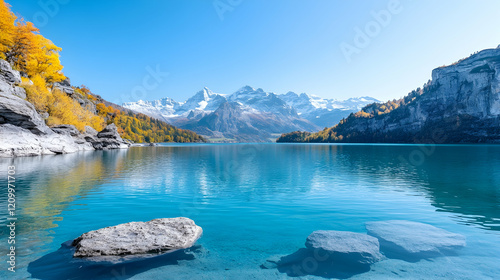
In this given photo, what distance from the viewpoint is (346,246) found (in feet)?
39.3

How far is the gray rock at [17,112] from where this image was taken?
52.9m

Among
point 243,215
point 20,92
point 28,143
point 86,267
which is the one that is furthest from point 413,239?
point 20,92

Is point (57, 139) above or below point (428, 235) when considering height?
above

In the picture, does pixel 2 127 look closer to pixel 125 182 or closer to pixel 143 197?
pixel 125 182

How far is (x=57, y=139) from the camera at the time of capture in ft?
244

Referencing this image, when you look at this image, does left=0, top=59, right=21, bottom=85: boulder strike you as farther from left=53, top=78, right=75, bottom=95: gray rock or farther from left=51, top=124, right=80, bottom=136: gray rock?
left=53, top=78, right=75, bottom=95: gray rock

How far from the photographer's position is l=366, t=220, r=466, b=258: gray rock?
11.9m

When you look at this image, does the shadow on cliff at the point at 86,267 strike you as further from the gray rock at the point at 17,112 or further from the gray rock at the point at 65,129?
the gray rock at the point at 65,129

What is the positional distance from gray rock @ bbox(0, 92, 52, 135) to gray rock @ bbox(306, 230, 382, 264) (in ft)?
229

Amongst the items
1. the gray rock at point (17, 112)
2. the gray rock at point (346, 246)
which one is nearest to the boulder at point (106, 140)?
the gray rock at point (17, 112)

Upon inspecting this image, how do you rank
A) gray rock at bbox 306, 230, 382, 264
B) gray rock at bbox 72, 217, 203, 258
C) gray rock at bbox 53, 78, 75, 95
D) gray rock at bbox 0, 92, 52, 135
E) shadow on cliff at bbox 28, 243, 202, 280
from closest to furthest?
shadow on cliff at bbox 28, 243, 202, 280 < gray rock at bbox 72, 217, 203, 258 < gray rock at bbox 306, 230, 382, 264 < gray rock at bbox 0, 92, 52, 135 < gray rock at bbox 53, 78, 75, 95

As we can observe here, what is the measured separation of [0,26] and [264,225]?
347 ft

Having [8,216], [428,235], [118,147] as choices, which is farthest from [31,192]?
[118,147]

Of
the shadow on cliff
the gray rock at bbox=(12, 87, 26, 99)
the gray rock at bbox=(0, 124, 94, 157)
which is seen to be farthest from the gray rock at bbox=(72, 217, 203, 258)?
the gray rock at bbox=(12, 87, 26, 99)
